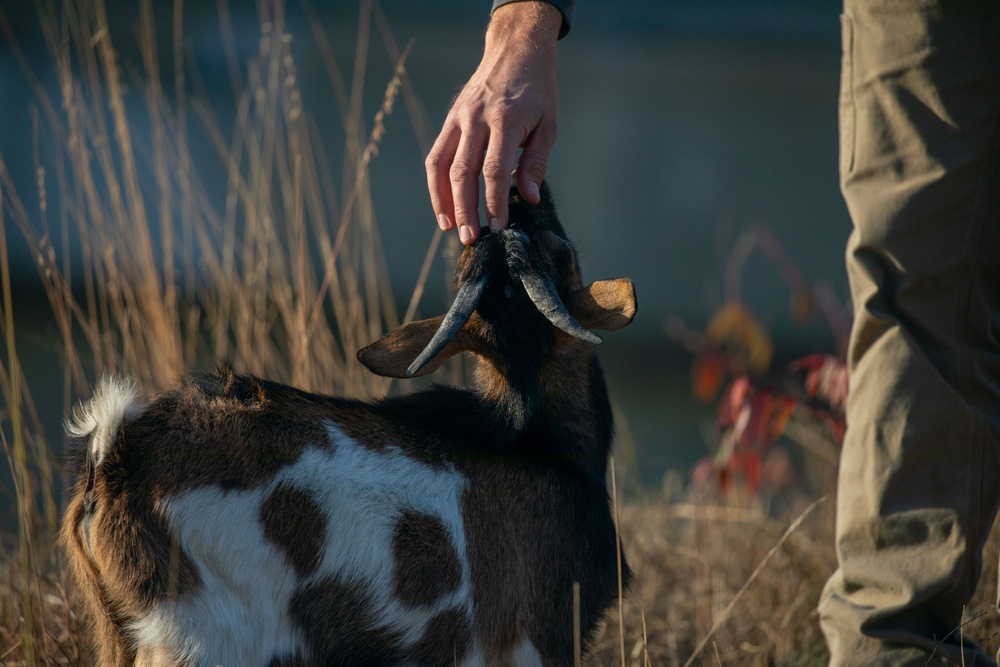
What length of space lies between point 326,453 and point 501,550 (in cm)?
37

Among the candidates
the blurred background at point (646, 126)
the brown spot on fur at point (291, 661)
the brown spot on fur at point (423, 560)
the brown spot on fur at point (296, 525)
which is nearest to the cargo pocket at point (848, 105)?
the brown spot on fur at point (423, 560)

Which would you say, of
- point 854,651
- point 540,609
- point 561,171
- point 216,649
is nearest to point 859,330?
point 854,651

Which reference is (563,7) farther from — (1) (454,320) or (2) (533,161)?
(1) (454,320)

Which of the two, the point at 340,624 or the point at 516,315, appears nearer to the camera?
the point at 340,624

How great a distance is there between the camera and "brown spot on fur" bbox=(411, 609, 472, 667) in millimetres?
1872

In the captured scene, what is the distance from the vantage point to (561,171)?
407 inches

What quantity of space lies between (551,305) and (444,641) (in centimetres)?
63

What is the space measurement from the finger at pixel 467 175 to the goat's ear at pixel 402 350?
26 cm

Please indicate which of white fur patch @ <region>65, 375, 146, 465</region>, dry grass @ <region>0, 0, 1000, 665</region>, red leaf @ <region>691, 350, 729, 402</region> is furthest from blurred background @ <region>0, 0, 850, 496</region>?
white fur patch @ <region>65, 375, 146, 465</region>

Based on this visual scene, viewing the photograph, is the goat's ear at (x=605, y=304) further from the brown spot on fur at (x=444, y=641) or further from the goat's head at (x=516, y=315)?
the brown spot on fur at (x=444, y=641)

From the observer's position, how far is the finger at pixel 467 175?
201 centimetres

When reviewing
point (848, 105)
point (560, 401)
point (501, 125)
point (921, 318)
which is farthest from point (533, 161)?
point (921, 318)

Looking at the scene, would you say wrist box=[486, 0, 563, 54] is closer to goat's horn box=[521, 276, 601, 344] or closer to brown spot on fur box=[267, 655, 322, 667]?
goat's horn box=[521, 276, 601, 344]

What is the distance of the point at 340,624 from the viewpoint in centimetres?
182
